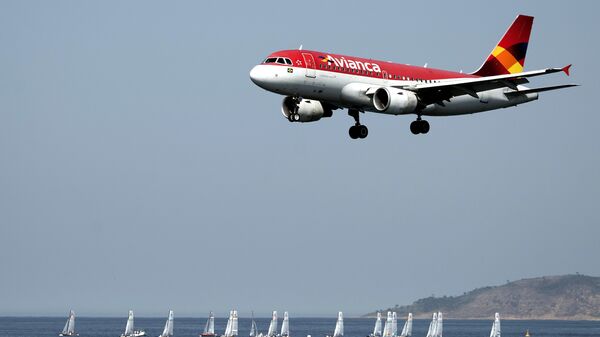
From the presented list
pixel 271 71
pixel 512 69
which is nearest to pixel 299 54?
pixel 271 71

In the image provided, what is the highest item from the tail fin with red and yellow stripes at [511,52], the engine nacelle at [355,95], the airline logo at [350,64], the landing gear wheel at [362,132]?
the tail fin with red and yellow stripes at [511,52]

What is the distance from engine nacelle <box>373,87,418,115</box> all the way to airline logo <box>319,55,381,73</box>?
227 cm

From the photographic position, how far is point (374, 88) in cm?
8056

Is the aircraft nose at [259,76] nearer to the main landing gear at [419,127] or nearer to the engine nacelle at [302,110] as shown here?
the engine nacelle at [302,110]

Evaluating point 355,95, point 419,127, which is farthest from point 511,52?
point 355,95

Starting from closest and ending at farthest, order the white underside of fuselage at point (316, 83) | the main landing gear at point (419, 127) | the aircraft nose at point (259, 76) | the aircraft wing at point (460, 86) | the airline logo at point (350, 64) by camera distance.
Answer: the aircraft nose at point (259, 76)
the white underside of fuselage at point (316, 83)
the airline logo at point (350, 64)
the aircraft wing at point (460, 86)
the main landing gear at point (419, 127)

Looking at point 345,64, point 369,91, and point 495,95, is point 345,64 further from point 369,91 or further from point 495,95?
point 495,95

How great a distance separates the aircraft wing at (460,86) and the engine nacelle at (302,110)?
20.3 feet

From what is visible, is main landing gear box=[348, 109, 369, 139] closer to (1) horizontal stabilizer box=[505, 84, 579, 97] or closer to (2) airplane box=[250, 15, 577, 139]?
(2) airplane box=[250, 15, 577, 139]

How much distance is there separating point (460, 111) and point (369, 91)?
11931mm

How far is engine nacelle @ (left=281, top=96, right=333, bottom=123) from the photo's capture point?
81.0 m

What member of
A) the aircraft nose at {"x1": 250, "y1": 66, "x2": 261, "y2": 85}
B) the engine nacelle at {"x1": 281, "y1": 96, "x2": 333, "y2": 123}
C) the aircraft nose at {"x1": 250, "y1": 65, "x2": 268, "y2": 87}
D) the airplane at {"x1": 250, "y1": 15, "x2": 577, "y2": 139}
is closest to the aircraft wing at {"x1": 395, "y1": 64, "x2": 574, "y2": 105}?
the airplane at {"x1": 250, "y1": 15, "x2": 577, "y2": 139}

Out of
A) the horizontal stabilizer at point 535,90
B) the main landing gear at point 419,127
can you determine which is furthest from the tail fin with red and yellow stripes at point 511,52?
the main landing gear at point 419,127

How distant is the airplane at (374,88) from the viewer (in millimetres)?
76875
